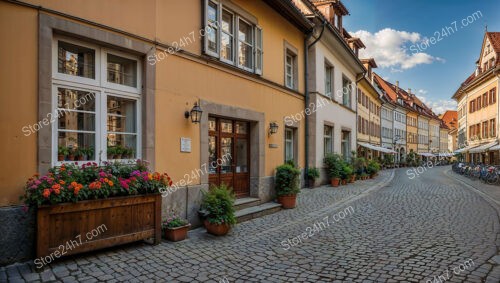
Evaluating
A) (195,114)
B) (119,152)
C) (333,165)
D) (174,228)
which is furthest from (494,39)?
(119,152)

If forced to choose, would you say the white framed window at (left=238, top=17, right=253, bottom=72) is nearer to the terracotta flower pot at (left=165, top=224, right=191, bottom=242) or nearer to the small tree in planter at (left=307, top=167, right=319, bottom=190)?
the terracotta flower pot at (left=165, top=224, right=191, bottom=242)

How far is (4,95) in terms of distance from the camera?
15.8 ft

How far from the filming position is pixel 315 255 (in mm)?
5621

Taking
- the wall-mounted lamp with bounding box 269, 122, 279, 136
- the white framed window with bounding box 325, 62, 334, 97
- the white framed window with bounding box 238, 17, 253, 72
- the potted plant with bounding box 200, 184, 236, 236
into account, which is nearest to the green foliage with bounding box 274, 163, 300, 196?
the wall-mounted lamp with bounding box 269, 122, 279, 136

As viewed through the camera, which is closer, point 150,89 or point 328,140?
point 150,89

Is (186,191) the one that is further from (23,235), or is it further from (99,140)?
(23,235)

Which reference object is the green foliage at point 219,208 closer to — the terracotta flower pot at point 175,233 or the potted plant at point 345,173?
the terracotta flower pot at point 175,233

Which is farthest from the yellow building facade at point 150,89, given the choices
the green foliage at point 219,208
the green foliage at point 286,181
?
the green foliage at point 219,208

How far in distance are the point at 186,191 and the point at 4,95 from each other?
367 cm

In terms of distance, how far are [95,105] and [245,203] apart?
462cm

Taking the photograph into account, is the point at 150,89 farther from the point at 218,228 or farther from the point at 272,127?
the point at 272,127

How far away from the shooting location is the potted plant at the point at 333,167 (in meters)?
16.0

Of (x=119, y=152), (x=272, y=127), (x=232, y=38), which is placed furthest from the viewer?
(x=272, y=127)

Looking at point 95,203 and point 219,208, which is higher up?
point 95,203
